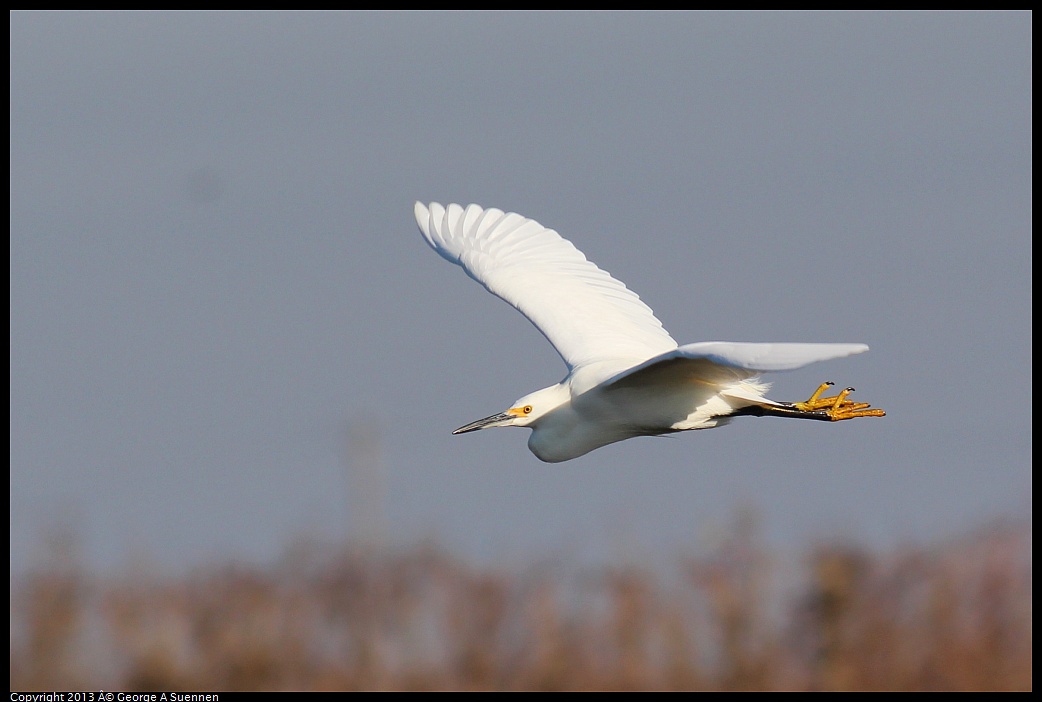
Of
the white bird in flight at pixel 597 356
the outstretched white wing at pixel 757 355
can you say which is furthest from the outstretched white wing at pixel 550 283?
the outstretched white wing at pixel 757 355

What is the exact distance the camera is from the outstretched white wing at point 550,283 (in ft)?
31.1

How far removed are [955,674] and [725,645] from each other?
7.41 feet

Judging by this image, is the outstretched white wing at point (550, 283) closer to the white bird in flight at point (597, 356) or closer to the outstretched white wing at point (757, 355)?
the white bird in flight at point (597, 356)

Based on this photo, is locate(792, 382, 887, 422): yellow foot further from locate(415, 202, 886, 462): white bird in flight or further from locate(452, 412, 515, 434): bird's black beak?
locate(452, 412, 515, 434): bird's black beak

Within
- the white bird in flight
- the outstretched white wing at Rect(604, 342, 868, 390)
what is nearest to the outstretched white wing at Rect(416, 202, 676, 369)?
the white bird in flight

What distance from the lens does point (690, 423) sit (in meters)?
8.31

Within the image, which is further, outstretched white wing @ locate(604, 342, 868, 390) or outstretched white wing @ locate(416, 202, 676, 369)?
outstretched white wing @ locate(416, 202, 676, 369)

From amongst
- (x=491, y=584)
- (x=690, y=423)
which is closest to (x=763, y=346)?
(x=690, y=423)

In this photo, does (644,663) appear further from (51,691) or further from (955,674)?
(51,691)

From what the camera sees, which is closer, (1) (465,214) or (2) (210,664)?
(1) (465,214)

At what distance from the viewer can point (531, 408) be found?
863 cm

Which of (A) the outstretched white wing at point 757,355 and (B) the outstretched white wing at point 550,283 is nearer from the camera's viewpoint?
(A) the outstretched white wing at point 757,355

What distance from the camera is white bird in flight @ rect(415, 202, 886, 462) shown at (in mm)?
7402

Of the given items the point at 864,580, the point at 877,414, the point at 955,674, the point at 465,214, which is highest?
the point at 465,214
